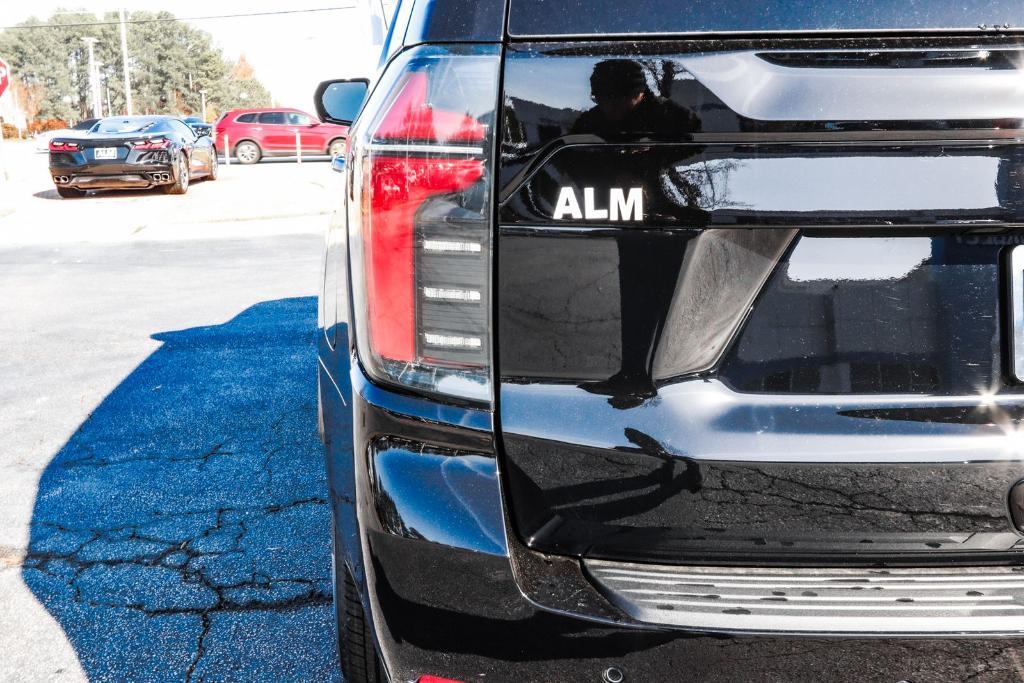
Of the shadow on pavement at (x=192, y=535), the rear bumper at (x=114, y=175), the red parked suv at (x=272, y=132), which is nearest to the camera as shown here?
the shadow on pavement at (x=192, y=535)

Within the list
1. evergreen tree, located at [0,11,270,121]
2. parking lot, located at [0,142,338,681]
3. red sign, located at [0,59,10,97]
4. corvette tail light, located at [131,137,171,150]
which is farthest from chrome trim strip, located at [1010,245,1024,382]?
evergreen tree, located at [0,11,270,121]

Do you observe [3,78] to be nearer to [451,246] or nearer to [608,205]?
[451,246]

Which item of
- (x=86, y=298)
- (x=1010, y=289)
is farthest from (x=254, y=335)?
(x=1010, y=289)

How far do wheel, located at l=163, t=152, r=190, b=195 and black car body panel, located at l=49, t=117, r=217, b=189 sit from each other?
3.6 inches

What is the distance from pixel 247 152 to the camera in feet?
92.5

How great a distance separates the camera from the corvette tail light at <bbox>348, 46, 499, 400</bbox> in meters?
1.39

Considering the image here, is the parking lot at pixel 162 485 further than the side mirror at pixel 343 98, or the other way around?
the side mirror at pixel 343 98

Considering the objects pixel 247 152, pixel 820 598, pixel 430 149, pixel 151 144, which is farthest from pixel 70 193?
pixel 820 598

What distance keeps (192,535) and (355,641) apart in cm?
170

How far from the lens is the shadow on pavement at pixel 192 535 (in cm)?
257

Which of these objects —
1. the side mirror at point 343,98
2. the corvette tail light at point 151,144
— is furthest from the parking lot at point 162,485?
the corvette tail light at point 151,144

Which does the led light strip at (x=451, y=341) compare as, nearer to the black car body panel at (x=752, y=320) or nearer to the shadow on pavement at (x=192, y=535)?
the black car body panel at (x=752, y=320)

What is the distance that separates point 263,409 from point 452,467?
3.50 m

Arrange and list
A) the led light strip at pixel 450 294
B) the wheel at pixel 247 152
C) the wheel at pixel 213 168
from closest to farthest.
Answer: the led light strip at pixel 450 294 < the wheel at pixel 213 168 < the wheel at pixel 247 152
